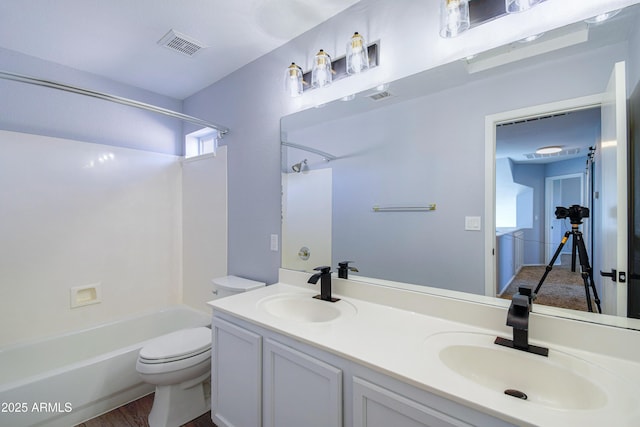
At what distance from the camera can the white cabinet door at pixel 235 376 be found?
1251mm

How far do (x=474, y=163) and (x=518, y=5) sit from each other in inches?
23.7

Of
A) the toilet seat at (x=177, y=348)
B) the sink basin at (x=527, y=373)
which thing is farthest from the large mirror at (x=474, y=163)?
the toilet seat at (x=177, y=348)

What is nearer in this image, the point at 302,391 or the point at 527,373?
the point at 527,373

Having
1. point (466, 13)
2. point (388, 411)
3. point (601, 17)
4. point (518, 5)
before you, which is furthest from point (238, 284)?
point (601, 17)

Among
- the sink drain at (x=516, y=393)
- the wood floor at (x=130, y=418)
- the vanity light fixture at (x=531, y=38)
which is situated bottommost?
the wood floor at (x=130, y=418)


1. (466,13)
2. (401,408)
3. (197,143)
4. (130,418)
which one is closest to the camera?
(401,408)

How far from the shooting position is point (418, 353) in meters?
0.92

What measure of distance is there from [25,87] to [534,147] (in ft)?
10.3

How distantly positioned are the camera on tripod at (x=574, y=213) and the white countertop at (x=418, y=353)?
1.51 ft

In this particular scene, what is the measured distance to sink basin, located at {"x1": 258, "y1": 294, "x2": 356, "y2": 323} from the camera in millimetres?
1447

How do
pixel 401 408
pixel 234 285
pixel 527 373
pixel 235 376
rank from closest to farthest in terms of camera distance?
pixel 401 408 < pixel 527 373 < pixel 235 376 < pixel 234 285

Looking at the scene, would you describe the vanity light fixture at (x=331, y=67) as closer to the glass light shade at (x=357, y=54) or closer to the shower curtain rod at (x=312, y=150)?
the glass light shade at (x=357, y=54)

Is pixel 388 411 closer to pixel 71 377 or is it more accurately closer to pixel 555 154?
pixel 555 154

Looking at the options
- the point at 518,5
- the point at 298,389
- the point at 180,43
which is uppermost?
the point at 180,43
